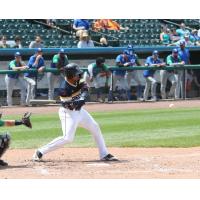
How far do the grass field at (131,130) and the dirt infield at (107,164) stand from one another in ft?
2.46

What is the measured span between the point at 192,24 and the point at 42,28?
25.7 feet

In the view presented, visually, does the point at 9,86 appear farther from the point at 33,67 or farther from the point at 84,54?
the point at 84,54

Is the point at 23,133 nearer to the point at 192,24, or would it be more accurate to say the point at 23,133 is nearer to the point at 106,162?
the point at 106,162

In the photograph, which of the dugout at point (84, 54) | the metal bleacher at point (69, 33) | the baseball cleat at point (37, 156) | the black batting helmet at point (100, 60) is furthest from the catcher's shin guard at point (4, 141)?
the metal bleacher at point (69, 33)

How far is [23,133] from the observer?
14383mm

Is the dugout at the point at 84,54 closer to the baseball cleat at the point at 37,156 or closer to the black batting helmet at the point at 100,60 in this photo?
the black batting helmet at the point at 100,60

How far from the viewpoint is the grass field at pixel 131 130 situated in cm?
1257

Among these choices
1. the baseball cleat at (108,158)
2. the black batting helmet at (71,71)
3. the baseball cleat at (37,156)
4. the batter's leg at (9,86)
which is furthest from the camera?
the batter's leg at (9,86)

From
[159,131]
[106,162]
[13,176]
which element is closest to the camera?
[13,176]

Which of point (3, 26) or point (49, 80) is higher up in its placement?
point (3, 26)

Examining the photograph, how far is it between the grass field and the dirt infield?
29.5 inches

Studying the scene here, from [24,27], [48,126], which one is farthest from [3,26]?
[48,126]

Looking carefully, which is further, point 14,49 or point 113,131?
point 14,49

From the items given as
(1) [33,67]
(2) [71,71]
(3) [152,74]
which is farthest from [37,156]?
(3) [152,74]
